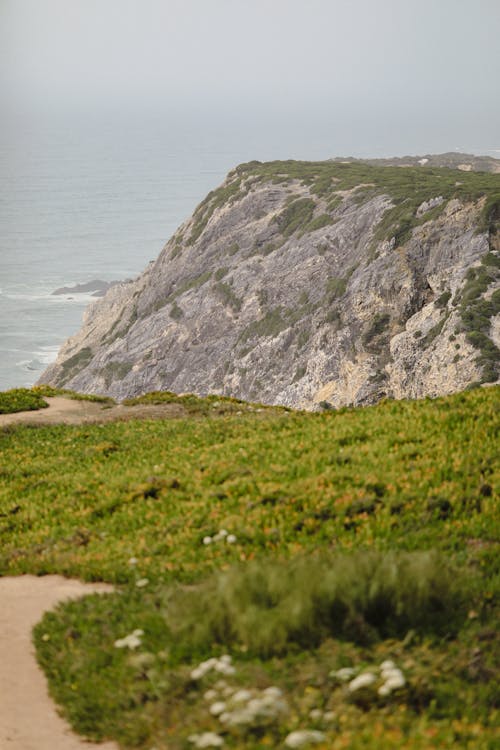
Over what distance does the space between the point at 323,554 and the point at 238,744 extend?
3.78 metres

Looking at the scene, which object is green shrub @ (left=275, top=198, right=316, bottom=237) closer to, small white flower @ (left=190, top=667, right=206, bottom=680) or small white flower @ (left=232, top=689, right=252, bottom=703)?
small white flower @ (left=190, top=667, right=206, bottom=680)

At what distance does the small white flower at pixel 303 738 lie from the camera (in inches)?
258

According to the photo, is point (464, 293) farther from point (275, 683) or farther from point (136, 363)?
point (275, 683)

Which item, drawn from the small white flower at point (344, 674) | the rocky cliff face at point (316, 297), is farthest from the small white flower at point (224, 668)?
the rocky cliff face at point (316, 297)

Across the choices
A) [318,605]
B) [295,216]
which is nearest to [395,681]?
[318,605]

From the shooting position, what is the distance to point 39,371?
126938mm

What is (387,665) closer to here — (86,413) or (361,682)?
(361,682)

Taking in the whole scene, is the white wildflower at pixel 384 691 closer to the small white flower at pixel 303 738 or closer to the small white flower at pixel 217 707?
the small white flower at pixel 303 738

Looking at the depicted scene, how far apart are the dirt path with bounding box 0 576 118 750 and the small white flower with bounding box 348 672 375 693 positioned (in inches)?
108

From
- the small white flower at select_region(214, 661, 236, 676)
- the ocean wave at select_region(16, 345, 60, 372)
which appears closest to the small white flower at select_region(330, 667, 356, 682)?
the small white flower at select_region(214, 661, 236, 676)

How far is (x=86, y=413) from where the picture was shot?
91.3 ft

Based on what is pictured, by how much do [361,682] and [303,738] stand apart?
95 centimetres

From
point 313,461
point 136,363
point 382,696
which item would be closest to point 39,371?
point 136,363

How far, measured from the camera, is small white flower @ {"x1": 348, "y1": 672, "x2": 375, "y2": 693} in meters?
7.30
